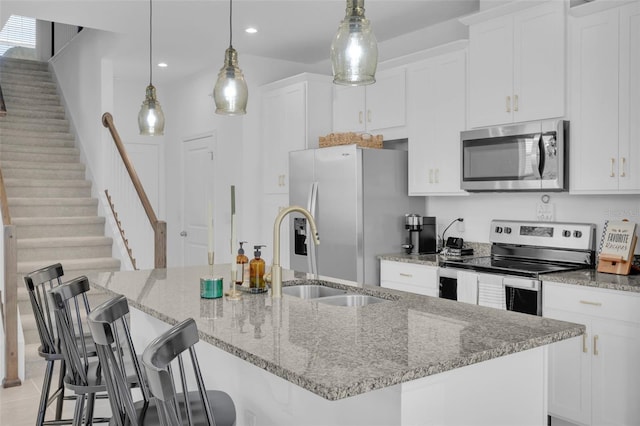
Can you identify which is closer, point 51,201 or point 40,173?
point 51,201

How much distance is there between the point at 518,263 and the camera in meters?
3.85

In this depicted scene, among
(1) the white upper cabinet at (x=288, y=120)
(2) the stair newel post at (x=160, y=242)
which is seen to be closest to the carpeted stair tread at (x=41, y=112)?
(1) the white upper cabinet at (x=288, y=120)

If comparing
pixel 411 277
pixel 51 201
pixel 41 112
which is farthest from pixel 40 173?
pixel 411 277

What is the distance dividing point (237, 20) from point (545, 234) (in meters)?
2.92

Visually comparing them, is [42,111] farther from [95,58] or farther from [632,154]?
[632,154]

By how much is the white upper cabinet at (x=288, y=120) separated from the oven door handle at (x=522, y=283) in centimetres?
244

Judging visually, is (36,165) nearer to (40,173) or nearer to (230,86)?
(40,173)

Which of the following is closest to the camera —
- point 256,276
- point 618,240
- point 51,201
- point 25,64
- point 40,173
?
point 256,276

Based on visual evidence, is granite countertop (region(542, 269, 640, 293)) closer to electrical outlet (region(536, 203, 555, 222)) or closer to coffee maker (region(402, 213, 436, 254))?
electrical outlet (region(536, 203, 555, 222))

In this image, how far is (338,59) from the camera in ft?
6.56

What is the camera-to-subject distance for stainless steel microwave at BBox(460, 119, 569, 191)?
3553mm

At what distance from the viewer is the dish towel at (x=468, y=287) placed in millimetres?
3734

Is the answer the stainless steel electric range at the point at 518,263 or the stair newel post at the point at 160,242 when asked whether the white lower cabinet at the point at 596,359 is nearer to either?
the stainless steel electric range at the point at 518,263

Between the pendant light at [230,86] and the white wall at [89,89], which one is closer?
the pendant light at [230,86]
